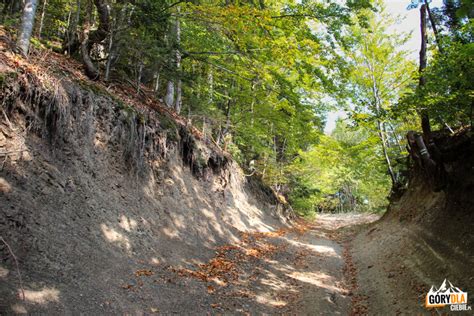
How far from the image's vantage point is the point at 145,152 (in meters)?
9.13

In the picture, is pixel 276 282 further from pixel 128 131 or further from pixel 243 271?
pixel 128 131

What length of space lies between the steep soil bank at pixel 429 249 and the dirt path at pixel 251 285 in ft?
2.87

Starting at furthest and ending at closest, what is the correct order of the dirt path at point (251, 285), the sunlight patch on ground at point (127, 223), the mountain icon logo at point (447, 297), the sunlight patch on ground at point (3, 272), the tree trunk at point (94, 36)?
the tree trunk at point (94, 36) → the sunlight patch on ground at point (127, 223) → the dirt path at point (251, 285) → the mountain icon logo at point (447, 297) → the sunlight patch on ground at point (3, 272)

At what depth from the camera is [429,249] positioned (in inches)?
320

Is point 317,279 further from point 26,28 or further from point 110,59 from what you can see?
point 26,28

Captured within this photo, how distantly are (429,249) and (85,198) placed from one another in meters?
9.05

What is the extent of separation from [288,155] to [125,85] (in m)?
18.0

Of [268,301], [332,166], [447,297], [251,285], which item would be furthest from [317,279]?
[332,166]

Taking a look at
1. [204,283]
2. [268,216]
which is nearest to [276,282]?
[204,283]

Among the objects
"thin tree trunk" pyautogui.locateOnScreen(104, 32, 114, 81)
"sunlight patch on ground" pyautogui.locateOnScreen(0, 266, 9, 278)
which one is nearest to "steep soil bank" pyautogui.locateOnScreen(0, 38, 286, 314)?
"sunlight patch on ground" pyautogui.locateOnScreen(0, 266, 9, 278)

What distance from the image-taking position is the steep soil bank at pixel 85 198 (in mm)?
4504

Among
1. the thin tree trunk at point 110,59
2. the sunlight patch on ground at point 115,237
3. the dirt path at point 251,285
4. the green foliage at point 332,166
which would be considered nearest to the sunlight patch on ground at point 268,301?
the dirt path at point 251,285

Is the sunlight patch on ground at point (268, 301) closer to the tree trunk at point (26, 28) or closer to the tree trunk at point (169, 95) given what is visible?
the tree trunk at point (26, 28)

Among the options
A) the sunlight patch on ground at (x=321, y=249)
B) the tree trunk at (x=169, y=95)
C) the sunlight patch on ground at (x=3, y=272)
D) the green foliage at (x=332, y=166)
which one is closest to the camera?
the sunlight patch on ground at (x=3, y=272)
